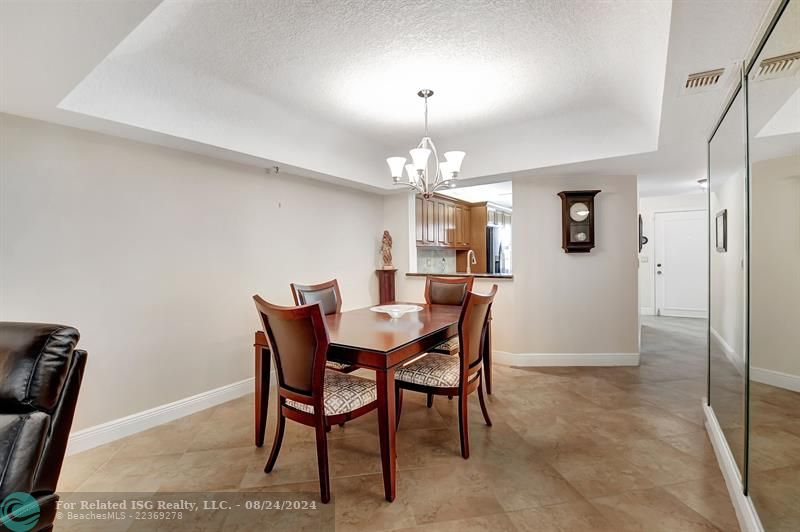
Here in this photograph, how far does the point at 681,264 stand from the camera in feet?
20.6

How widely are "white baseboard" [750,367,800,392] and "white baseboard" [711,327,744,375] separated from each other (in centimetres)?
21

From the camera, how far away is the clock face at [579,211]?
3.76 metres

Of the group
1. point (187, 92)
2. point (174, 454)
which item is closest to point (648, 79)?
point (187, 92)

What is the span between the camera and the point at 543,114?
124 inches

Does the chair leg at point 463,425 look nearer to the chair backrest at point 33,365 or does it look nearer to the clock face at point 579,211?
the chair backrest at point 33,365

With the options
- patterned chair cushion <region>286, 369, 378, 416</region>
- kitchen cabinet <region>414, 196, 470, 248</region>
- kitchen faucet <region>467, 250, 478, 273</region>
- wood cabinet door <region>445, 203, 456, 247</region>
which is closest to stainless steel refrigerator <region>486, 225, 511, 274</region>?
kitchen faucet <region>467, 250, 478, 273</region>

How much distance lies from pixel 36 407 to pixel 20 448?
0.39ft

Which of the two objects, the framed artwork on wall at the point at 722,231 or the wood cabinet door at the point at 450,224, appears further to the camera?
the wood cabinet door at the point at 450,224

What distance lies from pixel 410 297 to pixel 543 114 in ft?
8.24

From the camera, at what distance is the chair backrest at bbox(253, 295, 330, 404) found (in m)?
1.71

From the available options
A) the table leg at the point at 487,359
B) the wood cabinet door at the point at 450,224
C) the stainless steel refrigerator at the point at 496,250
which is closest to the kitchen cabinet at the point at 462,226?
the wood cabinet door at the point at 450,224

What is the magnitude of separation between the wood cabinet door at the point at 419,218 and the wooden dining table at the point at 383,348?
90.3 inches

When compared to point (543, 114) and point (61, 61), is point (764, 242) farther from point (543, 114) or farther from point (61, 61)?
point (61, 61)

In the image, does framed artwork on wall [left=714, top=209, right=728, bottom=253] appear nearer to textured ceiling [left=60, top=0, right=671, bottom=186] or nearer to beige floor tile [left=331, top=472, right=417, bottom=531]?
textured ceiling [left=60, top=0, right=671, bottom=186]
